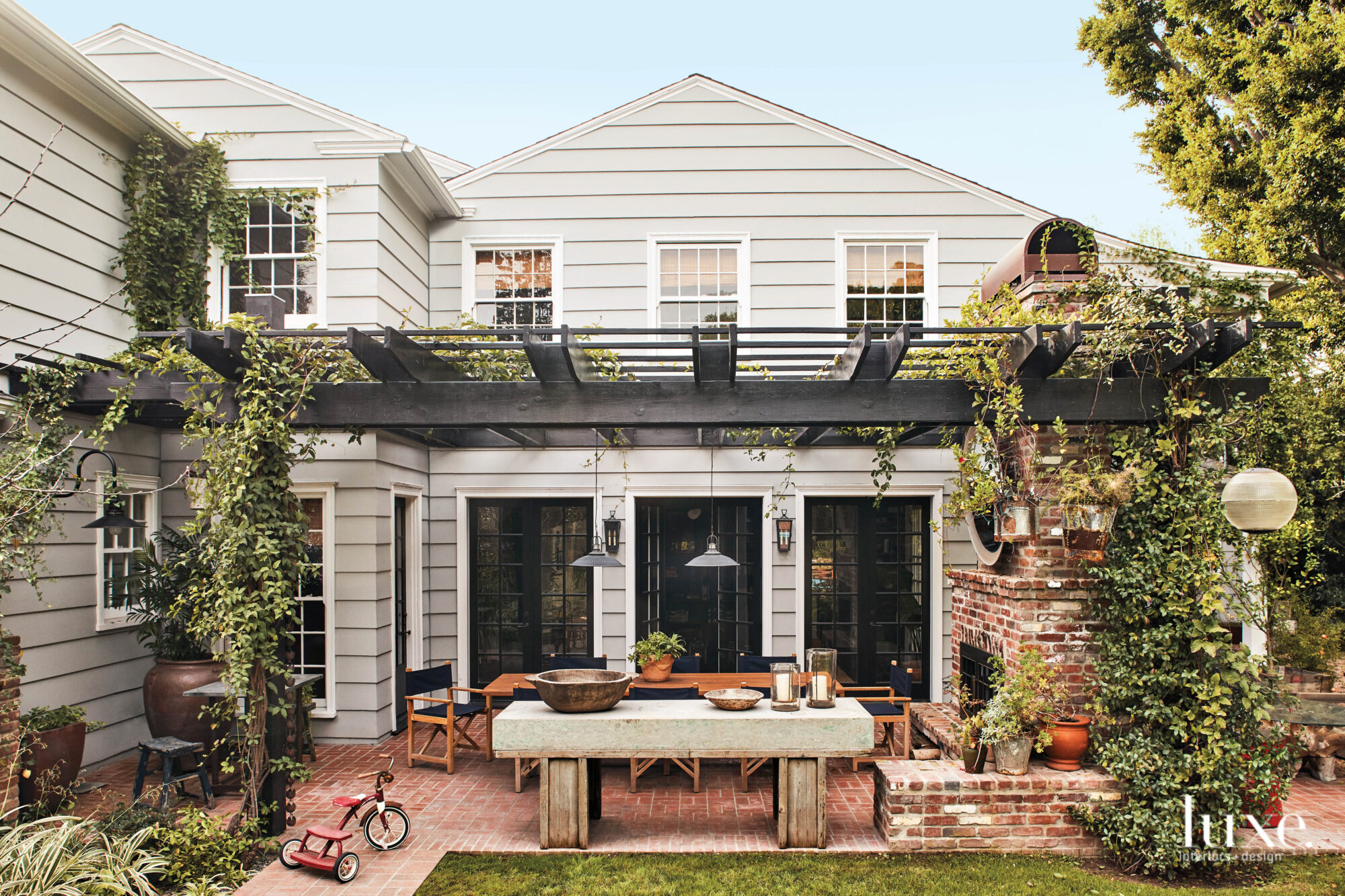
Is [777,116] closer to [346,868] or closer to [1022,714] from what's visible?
[1022,714]

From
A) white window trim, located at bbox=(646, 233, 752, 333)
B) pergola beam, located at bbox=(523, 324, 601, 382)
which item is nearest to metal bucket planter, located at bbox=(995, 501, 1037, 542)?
pergola beam, located at bbox=(523, 324, 601, 382)

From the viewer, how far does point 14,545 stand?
4727 mm

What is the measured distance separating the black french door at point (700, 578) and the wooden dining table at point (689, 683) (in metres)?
1.29

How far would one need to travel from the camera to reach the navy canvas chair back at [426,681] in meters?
6.35

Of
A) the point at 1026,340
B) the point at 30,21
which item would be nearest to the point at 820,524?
the point at 1026,340

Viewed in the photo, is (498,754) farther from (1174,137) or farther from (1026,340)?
(1174,137)

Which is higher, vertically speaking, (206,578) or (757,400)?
(757,400)

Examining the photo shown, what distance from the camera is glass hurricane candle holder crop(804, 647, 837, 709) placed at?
→ 502cm

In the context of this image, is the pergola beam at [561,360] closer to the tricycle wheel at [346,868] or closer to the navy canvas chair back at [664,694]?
the navy canvas chair back at [664,694]

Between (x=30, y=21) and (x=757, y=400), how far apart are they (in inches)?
205

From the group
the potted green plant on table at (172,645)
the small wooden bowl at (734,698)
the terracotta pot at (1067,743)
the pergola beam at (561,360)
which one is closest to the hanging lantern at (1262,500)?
the terracotta pot at (1067,743)

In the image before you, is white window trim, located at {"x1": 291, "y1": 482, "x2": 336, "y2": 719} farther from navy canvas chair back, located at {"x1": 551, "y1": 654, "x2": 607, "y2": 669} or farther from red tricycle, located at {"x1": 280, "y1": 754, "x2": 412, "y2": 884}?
red tricycle, located at {"x1": 280, "y1": 754, "x2": 412, "y2": 884}

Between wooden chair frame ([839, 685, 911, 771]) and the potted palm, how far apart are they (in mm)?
1899

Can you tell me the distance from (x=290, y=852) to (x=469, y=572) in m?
3.81
